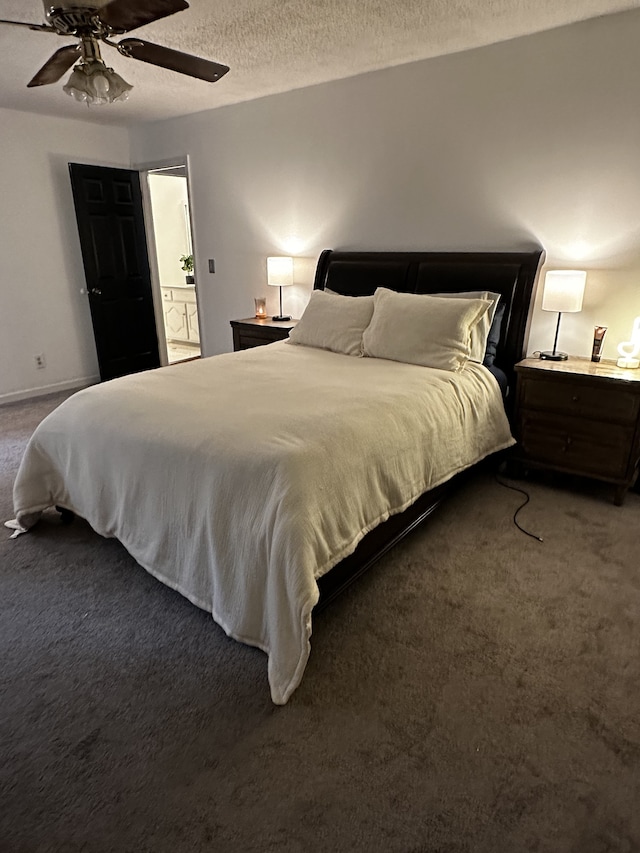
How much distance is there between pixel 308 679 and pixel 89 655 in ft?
2.59

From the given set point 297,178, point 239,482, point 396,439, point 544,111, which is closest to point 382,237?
point 297,178

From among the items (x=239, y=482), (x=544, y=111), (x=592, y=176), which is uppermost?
(x=544, y=111)

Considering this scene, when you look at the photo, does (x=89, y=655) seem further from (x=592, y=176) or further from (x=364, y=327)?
(x=592, y=176)

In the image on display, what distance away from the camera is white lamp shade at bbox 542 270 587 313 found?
287cm

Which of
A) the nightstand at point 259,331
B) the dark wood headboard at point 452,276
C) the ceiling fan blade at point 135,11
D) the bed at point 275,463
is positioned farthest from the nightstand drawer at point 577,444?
the ceiling fan blade at point 135,11

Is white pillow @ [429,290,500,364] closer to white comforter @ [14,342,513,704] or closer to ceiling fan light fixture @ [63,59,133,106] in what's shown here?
white comforter @ [14,342,513,704]

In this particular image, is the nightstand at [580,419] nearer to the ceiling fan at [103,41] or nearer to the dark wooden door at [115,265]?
the ceiling fan at [103,41]

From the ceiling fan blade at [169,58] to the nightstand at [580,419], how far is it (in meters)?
2.18

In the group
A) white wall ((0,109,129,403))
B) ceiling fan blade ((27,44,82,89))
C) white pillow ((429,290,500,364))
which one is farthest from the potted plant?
white pillow ((429,290,500,364))

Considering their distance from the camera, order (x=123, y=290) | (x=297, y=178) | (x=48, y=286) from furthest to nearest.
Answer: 1. (x=123, y=290)
2. (x=48, y=286)
3. (x=297, y=178)

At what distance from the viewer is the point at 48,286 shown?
4.90 metres

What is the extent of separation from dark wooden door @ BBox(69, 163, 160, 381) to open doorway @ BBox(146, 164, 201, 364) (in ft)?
3.97

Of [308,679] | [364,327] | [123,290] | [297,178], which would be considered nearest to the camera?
[308,679]

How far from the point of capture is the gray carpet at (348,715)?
130 centimetres
